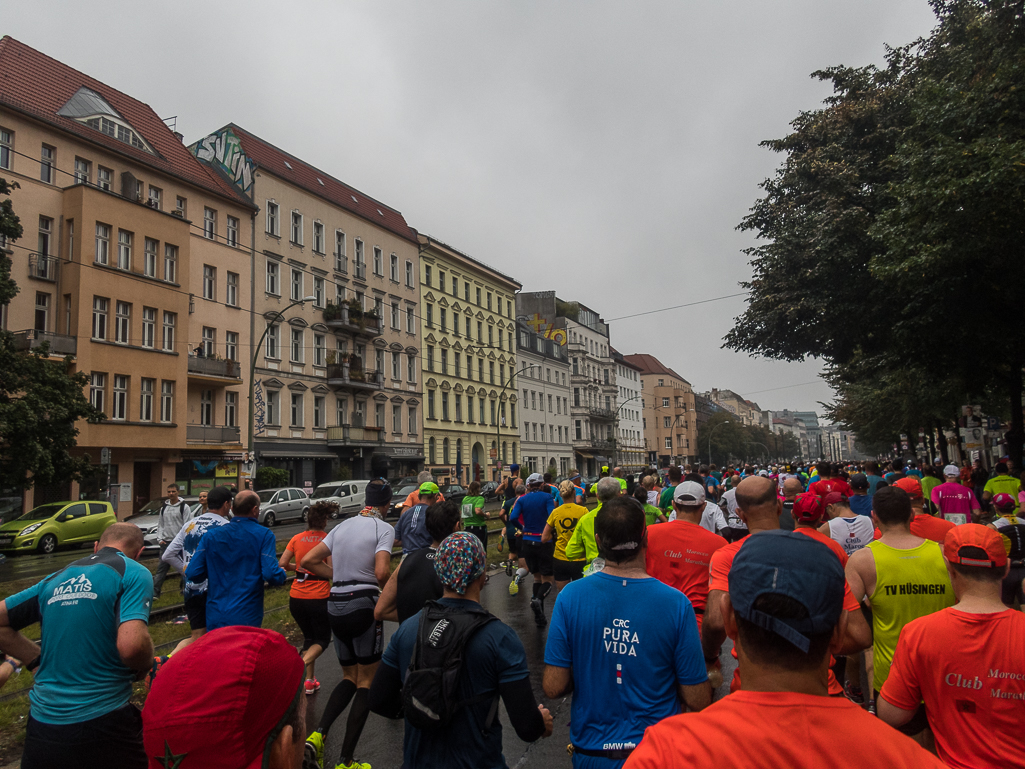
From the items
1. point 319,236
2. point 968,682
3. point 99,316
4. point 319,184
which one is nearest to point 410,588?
point 968,682

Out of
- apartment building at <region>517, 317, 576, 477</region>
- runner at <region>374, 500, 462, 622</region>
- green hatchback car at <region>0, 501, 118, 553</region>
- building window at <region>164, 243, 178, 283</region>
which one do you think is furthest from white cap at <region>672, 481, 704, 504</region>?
apartment building at <region>517, 317, 576, 477</region>

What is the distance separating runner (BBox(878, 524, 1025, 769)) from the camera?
2.76m

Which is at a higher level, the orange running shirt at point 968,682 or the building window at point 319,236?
the building window at point 319,236

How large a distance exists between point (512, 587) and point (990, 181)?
994cm

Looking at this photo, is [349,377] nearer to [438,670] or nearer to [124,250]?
[124,250]

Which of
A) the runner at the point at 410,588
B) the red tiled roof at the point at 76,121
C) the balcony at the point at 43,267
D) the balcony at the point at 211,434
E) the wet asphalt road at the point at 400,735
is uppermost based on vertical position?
the red tiled roof at the point at 76,121

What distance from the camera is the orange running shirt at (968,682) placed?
108 inches

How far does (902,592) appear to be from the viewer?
4.19m

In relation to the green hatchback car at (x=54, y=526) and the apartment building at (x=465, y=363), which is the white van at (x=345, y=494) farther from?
the apartment building at (x=465, y=363)

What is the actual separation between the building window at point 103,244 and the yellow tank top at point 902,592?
3161cm

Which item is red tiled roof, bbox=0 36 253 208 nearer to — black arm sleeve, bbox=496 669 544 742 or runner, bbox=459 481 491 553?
runner, bbox=459 481 491 553

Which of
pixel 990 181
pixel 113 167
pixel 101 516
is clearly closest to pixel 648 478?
pixel 990 181

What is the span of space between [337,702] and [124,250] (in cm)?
3033

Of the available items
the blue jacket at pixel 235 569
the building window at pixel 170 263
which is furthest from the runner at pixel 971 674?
the building window at pixel 170 263
